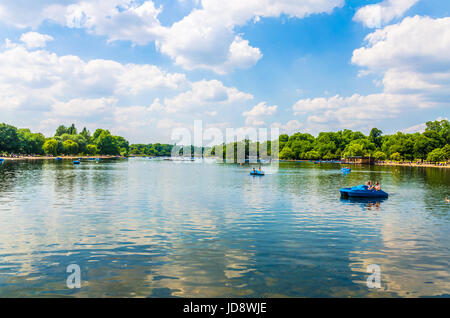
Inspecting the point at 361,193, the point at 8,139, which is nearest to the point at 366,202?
the point at 361,193

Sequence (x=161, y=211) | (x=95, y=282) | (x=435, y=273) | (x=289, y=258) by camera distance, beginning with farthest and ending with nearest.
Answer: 1. (x=161, y=211)
2. (x=289, y=258)
3. (x=435, y=273)
4. (x=95, y=282)

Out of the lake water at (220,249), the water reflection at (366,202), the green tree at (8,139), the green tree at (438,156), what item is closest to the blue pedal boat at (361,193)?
the water reflection at (366,202)

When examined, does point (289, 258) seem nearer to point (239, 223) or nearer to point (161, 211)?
point (239, 223)

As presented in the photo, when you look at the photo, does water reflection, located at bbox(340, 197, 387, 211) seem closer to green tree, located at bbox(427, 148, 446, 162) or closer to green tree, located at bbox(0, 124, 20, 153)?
green tree, located at bbox(427, 148, 446, 162)

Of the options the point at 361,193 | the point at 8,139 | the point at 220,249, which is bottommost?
the point at 220,249

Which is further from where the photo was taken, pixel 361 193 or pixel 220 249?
pixel 361 193

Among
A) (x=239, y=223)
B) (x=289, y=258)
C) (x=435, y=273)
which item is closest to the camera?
(x=435, y=273)

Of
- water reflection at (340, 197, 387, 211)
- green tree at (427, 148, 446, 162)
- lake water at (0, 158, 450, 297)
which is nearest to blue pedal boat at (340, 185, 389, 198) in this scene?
water reflection at (340, 197, 387, 211)

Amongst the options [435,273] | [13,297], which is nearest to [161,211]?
[13,297]

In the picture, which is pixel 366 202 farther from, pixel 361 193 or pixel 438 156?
pixel 438 156

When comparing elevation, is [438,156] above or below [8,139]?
below
